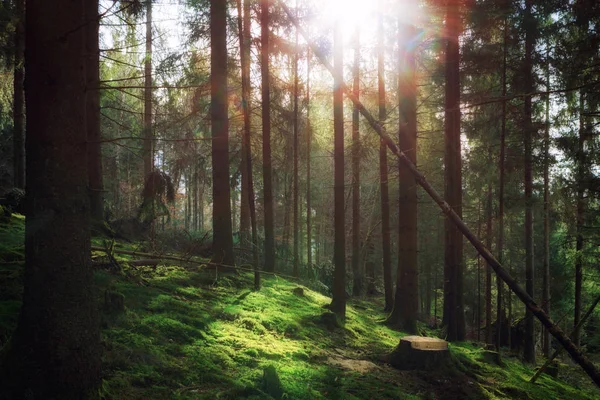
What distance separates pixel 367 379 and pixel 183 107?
13.9 meters

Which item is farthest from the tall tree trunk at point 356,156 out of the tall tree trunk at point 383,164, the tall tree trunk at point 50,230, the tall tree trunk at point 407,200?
the tall tree trunk at point 50,230

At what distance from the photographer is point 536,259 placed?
24.1m

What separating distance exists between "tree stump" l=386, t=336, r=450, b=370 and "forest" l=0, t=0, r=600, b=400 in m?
0.03

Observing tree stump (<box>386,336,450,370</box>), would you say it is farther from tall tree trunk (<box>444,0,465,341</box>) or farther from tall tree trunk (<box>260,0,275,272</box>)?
tall tree trunk (<box>260,0,275,272</box>)

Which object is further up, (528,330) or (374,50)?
(374,50)

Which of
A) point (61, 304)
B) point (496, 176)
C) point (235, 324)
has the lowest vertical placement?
point (235, 324)

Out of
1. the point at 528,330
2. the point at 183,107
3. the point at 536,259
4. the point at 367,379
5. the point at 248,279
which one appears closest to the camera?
the point at 367,379

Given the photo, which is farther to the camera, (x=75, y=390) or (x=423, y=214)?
(x=423, y=214)

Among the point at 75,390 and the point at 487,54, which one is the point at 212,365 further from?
the point at 487,54

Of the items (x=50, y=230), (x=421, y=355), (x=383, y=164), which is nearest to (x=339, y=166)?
(x=421, y=355)

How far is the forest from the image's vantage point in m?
3.12

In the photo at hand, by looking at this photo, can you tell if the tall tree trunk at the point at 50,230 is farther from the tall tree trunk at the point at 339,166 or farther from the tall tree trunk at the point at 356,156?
the tall tree trunk at the point at 356,156

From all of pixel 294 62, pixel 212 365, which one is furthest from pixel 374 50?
pixel 212 365

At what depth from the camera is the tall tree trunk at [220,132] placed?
10.3m
